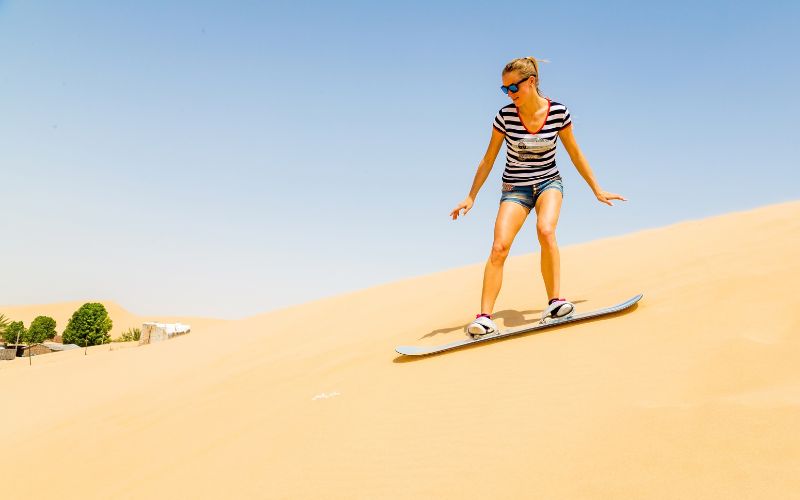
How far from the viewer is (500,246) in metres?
3.90

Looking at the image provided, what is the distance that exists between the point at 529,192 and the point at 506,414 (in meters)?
2.05

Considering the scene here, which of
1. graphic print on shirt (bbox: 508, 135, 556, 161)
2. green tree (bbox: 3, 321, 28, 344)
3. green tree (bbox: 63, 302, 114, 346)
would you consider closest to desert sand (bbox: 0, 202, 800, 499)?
graphic print on shirt (bbox: 508, 135, 556, 161)

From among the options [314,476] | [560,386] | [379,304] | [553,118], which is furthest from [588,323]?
[379,304]

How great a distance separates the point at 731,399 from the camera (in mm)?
2123

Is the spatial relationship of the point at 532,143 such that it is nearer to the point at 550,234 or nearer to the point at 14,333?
the point at 550,234

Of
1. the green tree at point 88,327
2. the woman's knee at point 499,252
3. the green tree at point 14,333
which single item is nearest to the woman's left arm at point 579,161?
the woman's knee at point 499,252

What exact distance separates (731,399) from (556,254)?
183 centimetres

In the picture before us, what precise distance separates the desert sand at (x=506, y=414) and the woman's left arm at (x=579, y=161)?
862 millimetres

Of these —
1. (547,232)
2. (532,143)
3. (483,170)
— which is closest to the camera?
(547,232)

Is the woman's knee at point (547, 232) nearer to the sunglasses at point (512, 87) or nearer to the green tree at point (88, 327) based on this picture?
the sunglasses at point (512, 87)

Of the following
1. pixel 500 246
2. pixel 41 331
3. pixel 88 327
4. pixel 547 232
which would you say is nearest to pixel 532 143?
pixel 547 232

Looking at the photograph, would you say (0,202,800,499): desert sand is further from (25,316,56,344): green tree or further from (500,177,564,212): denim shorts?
(25,316,56,344): green tree

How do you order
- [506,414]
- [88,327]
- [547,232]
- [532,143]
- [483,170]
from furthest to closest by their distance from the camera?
[88,327], [483,170], [532,143], [547,232], [506,414]

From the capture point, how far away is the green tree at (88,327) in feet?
122
